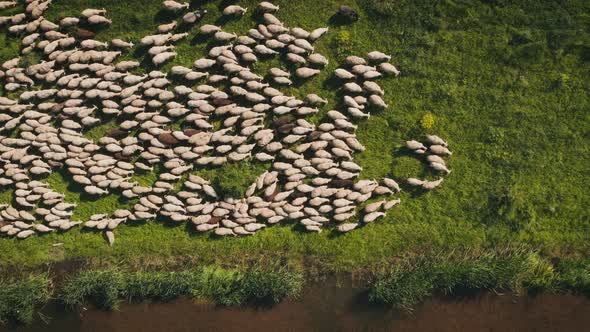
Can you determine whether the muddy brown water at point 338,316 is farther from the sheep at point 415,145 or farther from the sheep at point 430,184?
the sheep at point 415,145

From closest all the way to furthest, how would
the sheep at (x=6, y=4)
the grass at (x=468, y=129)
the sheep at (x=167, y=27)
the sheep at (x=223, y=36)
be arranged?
the grass at (x=468, y=129) < the sheep at (x=223, y=36) < the sheep at (x=167, y=27) < the sheep at (x=6, y=4)

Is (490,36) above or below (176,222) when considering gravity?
above

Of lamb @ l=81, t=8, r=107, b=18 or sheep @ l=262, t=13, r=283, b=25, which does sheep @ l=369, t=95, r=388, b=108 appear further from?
lamb @ l=81, t=8, r=107, b=18

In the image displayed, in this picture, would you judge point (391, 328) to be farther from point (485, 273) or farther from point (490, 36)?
point (490, 36)

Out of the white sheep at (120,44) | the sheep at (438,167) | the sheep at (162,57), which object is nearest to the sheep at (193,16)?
the sheep at (162,57)

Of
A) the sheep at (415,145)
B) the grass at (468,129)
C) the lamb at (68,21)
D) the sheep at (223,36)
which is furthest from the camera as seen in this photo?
the lamb at (68,21)

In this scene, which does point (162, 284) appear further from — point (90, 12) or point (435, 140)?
point (435, 140)

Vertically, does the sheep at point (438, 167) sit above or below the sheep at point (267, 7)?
below

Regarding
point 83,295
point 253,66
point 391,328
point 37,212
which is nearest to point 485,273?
point 391,328
